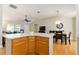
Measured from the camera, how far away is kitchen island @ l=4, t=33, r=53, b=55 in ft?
14.0

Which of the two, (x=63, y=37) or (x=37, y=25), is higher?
(x=37, y=25)

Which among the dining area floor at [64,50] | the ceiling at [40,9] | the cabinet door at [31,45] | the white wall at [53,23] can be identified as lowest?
the dining area floor at [64,50]

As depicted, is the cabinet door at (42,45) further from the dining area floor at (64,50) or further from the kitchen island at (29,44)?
the dining area floor at (64,50)

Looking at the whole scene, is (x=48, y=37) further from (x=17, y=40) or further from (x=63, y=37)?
(x=63, y=37)

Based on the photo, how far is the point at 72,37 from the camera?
1059 centimetres

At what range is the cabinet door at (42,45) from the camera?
4823 mm

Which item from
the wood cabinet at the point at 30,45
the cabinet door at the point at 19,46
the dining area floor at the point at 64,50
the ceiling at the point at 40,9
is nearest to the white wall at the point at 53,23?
the ceiling at the point at 40,9

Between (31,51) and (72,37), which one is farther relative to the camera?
(72,37)

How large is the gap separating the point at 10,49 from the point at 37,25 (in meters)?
8.65

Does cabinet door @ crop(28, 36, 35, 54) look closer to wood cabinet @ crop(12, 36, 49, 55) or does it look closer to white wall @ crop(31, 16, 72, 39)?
wood cabinet @ crop(12, 36, 49, 55)
